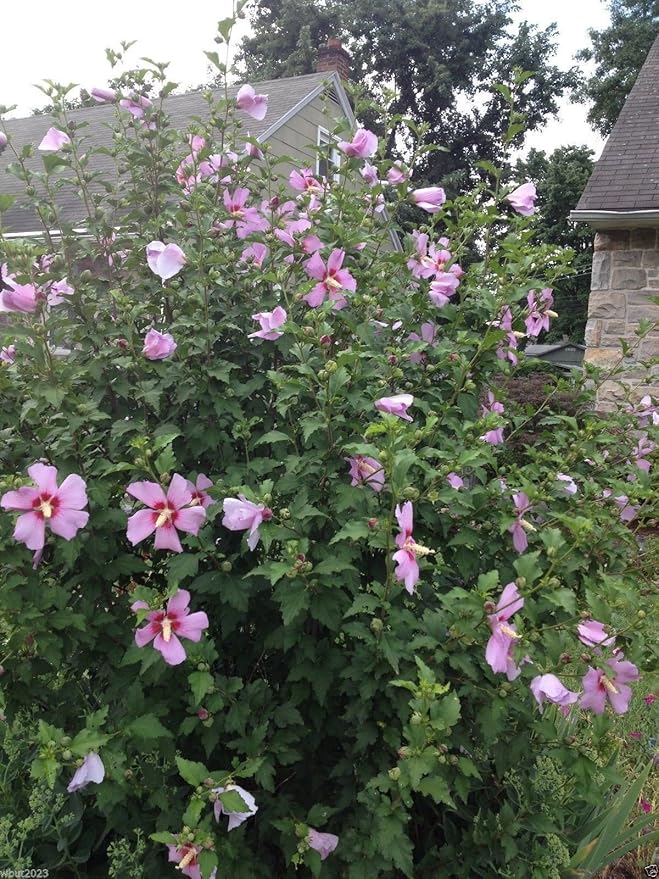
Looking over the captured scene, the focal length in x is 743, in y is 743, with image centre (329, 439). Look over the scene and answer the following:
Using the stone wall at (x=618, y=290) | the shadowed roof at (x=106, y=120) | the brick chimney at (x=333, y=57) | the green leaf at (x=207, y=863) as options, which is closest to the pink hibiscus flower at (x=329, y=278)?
the green leaf at (x=207, y=863)

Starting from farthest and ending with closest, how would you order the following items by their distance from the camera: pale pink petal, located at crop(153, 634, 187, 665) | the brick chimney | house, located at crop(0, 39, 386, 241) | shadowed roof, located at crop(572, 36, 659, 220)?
the brick chimney, house, located at crop(0, 39, 386, 241), shadowed roof, located at crop(572, 36, 659, 220), pale pink petal, located at crop(153, 634, 187, 665)

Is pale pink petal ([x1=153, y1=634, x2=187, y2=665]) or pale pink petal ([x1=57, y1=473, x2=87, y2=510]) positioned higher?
pale pink petal ([x1=57, y1=473, x2=87, y2=510])

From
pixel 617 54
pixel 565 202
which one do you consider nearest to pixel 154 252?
pixel 565 202

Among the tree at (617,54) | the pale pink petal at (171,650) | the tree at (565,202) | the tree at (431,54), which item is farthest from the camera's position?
the tree at (431,54)

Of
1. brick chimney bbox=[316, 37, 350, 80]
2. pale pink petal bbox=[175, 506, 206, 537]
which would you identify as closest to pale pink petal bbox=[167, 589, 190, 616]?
pale pink petal bbox=[175, 506, 206, 537]

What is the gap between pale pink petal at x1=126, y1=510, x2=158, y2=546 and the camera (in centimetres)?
149

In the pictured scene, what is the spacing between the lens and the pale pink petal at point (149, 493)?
148 cm

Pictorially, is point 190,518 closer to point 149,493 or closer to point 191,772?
point 149,493

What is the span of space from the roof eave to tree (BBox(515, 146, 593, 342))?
12.4m

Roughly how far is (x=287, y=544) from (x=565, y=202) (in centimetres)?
2001

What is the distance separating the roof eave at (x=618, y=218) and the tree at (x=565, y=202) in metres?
12.4

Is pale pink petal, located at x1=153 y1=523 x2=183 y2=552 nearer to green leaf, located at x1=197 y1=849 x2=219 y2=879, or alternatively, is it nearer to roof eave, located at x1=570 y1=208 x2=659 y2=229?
green leaf, located at x1=197 y1=849 x2=219 y2=879

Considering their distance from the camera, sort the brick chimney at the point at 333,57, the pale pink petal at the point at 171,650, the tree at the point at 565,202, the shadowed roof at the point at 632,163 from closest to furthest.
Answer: the pale pink petal at the point at 171,650 < the shadowed roof at the point at 632,163 < the brick chimney at the point at 333,57 < the tree at the point at 565,202

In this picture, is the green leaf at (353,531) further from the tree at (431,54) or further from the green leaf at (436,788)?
the tree at (431,54)
